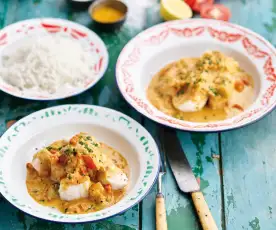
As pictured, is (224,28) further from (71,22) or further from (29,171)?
(29,171)

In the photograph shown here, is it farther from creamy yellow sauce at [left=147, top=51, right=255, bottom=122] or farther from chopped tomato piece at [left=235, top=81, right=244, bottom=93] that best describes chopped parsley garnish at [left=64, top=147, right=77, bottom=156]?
chopped tomato piece at [left=235, top=81, right=244, bottom=93]

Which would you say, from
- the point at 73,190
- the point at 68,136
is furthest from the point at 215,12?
the point at 73,190

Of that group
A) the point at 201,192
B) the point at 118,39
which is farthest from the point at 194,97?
the point at 118,39

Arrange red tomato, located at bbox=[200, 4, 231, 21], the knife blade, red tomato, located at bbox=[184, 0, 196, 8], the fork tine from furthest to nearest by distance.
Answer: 1. red tomato, located at bbox=[184, 0, 196, 8]
2. red tomato, located at bbox=[200, 4, 231, 21]
3. the fork tine
4. the knife blade

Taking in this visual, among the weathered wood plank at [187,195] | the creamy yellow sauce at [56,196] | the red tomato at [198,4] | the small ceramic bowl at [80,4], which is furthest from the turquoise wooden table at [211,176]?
the red tomato at [198,4]

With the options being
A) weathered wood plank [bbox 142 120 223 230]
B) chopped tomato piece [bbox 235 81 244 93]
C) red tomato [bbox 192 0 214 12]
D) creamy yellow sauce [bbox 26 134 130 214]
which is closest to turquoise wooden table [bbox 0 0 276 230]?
weathered wood plank [bbox 142 120 223 230]

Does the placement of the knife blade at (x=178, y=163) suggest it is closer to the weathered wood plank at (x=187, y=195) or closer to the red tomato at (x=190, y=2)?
the weathered wood plank at (x=187, y=195)

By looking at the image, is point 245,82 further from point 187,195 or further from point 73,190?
point 73,190
